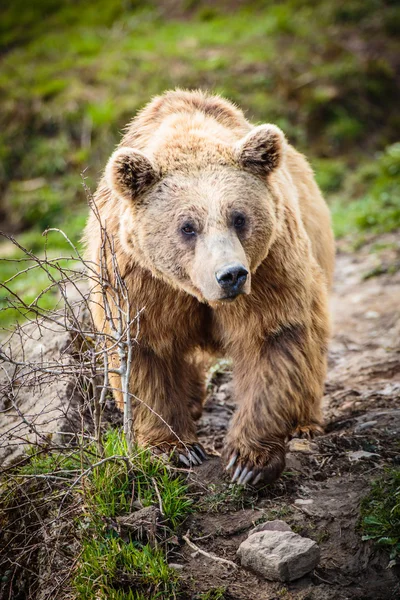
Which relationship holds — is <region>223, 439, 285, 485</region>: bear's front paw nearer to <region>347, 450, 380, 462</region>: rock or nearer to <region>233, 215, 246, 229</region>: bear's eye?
<region>347, 450, 380, 462</region>: rock

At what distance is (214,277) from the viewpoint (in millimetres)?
3627

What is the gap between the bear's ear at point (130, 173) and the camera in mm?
3951

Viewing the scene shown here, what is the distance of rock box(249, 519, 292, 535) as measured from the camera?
3.55 meters

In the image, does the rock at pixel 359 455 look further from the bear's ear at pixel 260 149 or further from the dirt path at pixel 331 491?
the bear's ear at pixel 260 149

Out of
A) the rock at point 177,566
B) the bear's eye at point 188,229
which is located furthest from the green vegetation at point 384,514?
the bear's eye at point 188,229

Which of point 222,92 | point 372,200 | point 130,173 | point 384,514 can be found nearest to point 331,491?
point 384,514

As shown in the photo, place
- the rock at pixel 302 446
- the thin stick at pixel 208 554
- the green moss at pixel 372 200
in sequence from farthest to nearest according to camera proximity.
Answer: the green moss at pixel 372 200, the rock at pixel 302 446, the thin stick at pixel 208 554

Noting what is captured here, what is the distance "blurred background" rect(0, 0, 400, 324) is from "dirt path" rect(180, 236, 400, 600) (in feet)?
13.6

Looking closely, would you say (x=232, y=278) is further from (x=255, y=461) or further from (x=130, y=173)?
(x=255, y=461)

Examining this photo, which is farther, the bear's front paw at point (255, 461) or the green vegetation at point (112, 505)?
the bear's front paw at point (255, 461)

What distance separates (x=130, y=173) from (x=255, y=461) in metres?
1.78

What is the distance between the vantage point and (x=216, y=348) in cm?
454

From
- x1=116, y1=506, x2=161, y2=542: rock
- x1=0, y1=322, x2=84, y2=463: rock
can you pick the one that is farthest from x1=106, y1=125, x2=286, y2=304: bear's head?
x1=116, y1=506, x2=161, y2=542: rock

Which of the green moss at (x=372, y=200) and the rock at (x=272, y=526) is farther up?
the green moss at (x=372, y=200)
